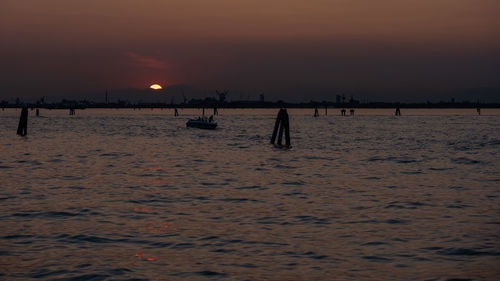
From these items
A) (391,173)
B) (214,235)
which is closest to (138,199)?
(214,235)

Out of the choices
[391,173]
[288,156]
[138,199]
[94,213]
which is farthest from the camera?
[288,156]

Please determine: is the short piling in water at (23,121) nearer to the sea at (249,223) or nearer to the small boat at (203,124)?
the small boat at (203,124)

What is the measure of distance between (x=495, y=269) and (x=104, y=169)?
2147 cm

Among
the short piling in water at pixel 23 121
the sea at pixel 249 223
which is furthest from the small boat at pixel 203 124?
the sea at pixel 249 223

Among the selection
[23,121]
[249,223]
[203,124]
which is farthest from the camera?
[203,124]

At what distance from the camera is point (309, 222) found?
14953mm

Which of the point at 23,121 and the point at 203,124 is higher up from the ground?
the point at 23,121

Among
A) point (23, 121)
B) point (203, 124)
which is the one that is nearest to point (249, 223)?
point (23, 121)

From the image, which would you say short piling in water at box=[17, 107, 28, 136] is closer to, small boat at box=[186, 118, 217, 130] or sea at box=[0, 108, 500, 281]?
small boat at box=[186, 118, 217, 130]

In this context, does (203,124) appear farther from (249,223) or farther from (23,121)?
(249,223)

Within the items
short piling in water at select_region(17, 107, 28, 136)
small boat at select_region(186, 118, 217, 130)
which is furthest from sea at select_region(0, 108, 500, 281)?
small boat at select_region(186, 118, 217, 130)

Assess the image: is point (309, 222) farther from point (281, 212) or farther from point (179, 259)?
point (179, 259)

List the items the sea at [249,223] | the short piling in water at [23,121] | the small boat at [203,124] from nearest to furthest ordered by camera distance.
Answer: the sea at [249,223] < the short piling in water at [23,121] < the small boat at [203,124]

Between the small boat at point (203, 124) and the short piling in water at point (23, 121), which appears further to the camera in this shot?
the small boat at point (203, 124)
